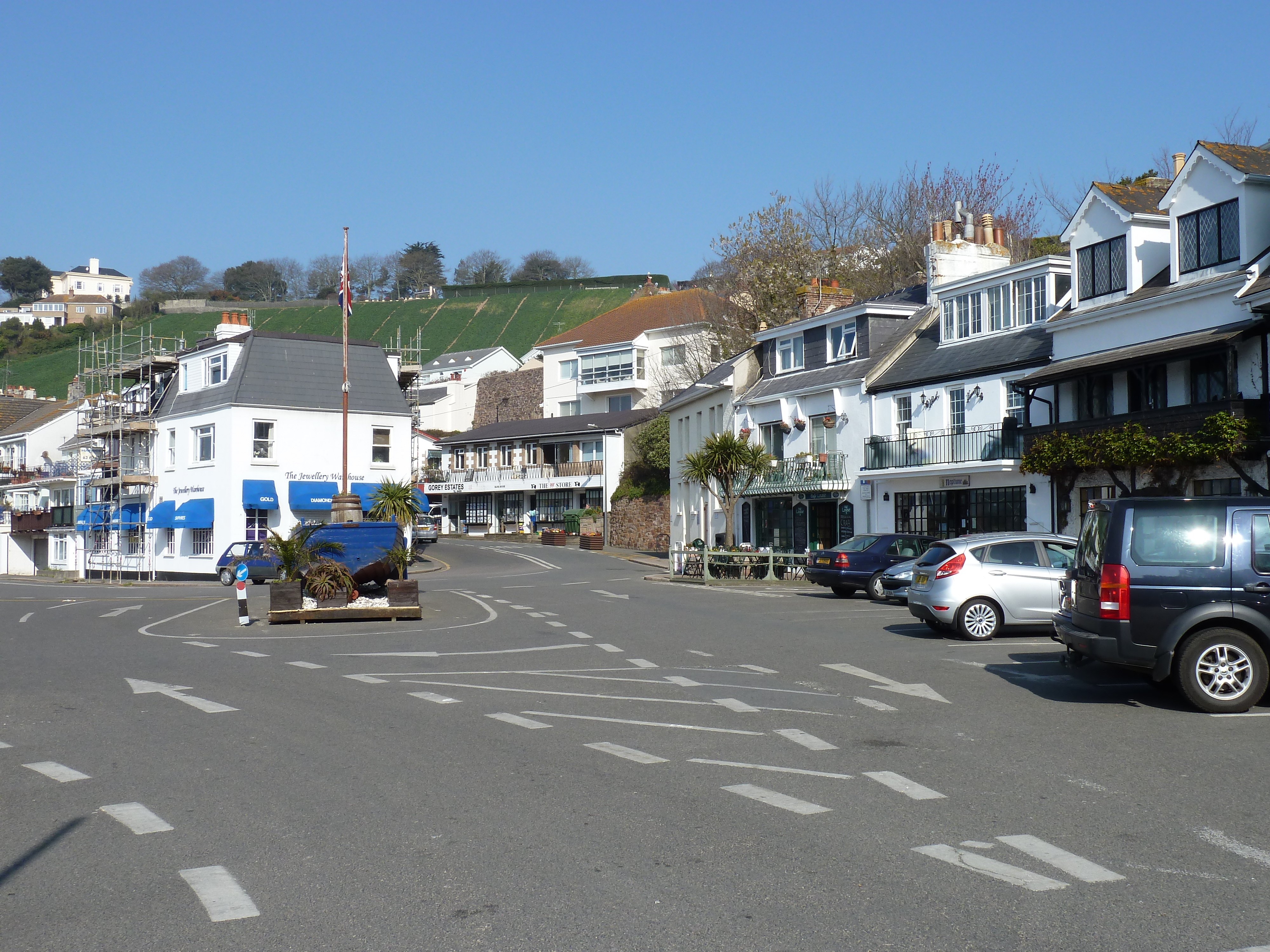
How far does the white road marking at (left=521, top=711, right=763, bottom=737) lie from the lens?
391 inches

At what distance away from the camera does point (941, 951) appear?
4.73 m

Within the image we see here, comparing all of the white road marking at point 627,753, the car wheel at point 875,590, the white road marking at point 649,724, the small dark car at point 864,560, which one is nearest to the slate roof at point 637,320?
the small dark car at point 864,560

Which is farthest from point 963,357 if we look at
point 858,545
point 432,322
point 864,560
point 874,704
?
point 432,322

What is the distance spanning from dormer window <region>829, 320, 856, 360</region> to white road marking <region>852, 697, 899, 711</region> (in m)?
29.6

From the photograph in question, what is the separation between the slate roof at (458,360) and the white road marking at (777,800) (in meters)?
92.1

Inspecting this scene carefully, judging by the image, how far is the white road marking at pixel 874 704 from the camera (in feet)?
36.5

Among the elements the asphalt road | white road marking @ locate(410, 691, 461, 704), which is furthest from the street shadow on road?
white road marking @ locate(410, 691, 461, 704)

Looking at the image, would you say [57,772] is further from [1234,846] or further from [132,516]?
[132,516]

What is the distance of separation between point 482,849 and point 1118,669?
9.70 meters

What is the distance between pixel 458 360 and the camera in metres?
102

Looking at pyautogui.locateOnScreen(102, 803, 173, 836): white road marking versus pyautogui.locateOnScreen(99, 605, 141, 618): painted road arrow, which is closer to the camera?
pyautogui.locateOnScreen(102, 803, 173, 836): white road marking

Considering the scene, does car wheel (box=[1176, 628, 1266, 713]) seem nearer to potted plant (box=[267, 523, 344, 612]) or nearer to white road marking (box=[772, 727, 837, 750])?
white road marking (box=[772, 727, 837, 750])

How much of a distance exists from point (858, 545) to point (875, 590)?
154 cm

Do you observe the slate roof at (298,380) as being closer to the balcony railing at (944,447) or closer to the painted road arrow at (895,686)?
the balcony railing at (944,447)
